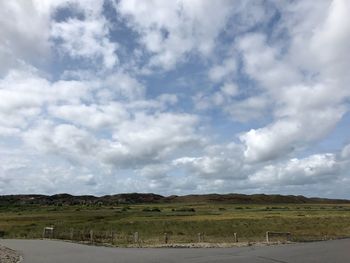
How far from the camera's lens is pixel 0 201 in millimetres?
195875

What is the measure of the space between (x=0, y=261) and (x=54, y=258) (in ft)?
7.94

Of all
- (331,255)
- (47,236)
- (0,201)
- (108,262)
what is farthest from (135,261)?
(0,201)

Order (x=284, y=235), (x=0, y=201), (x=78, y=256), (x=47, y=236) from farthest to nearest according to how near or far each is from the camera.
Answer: (x=0, y=201) < (x=47, y=236) < (x=284, y=235) < (x=78, y=256)

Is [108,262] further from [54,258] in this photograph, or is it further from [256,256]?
[256,256]

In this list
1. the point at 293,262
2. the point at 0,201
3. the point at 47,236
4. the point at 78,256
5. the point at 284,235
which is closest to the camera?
the point at 293,262

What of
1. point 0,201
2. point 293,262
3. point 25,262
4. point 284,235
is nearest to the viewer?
point 293,262

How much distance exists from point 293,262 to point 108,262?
304 inches

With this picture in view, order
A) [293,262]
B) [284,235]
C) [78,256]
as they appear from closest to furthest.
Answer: [293,262] < [78,256] < [284,235]

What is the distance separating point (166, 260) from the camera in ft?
65.8

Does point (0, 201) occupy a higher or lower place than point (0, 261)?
higher

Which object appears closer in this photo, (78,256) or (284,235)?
(78,256)

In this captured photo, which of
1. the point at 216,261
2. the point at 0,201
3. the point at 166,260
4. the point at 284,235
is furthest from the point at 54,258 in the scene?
the point at 0,201

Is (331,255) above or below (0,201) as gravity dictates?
below

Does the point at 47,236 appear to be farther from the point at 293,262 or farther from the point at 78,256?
the point at 293,262
